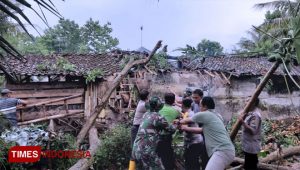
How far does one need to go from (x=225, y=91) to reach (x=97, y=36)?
72.1 ft

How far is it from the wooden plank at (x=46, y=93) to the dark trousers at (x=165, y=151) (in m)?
8.09

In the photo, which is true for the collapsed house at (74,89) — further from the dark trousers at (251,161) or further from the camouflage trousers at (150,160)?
the camouflage trousers at (150,160)

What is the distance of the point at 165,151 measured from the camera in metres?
5.19

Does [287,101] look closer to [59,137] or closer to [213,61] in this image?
[213,61]

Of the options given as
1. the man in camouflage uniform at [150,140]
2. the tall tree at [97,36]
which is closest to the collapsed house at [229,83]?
the man in camouflage uniform at [150,140]

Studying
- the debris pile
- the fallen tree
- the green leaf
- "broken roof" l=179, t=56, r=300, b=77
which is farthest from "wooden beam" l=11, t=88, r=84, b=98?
the green leaf

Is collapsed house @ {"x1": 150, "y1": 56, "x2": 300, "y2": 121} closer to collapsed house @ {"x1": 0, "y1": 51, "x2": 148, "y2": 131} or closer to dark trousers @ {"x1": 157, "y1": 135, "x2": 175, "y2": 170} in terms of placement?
collapsed house @ {"x1": 0, "y1": 51, "x2": 148, "y2": 131}

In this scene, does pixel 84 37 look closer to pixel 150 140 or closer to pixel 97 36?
pixel 97 36

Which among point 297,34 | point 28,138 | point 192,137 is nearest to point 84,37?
point 28,138

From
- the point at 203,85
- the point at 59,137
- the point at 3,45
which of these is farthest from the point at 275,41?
the point at 203,85

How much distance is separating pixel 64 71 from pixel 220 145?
31.1 feet

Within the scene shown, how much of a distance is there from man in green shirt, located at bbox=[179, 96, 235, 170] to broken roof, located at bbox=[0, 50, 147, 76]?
801 centimetres

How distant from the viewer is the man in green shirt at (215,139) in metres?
4.18

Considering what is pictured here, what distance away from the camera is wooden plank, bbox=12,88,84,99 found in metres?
12.2
